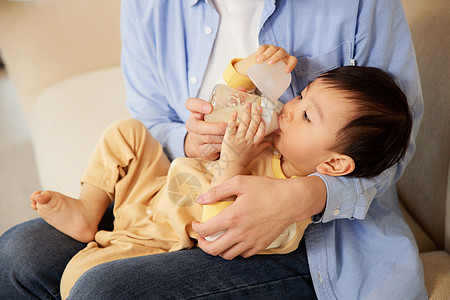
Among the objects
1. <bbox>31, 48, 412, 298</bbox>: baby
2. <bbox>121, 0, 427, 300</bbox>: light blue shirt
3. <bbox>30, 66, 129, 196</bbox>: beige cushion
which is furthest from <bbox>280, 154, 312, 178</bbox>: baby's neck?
<bbox>30, 66, 129, 196</bbox>: beige cushion

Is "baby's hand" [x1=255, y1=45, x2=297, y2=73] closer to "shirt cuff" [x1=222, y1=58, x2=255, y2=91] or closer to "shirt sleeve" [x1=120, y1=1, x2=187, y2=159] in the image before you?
"shirt cuff" [x1=222, y1=58, x2=255, y2=91]

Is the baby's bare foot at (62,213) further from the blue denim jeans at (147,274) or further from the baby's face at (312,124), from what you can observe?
the baby's face at (312,124)

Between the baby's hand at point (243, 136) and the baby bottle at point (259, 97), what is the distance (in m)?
0.03

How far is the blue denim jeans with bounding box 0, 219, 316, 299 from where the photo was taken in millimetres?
941

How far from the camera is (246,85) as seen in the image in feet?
3.63

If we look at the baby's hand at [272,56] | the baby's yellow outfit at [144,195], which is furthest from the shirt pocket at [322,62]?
the baby's yellow outfit at [144,195]

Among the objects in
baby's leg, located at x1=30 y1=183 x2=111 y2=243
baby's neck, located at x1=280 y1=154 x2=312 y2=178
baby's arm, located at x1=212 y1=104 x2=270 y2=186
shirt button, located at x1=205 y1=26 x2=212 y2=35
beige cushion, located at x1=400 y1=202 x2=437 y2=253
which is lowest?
beige cushion, located at x1=400 y1=202 x2=437 y2=253

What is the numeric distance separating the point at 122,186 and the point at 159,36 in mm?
444

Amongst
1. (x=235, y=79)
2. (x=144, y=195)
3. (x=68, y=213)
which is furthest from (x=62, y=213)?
(x=235, y=79)

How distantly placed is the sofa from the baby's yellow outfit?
0.30m

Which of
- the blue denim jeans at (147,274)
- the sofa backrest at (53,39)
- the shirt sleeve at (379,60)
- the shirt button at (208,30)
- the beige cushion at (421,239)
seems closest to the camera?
the blue denim jeans at (147,274)

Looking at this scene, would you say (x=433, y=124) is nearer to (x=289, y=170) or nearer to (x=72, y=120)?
(x=289, y=170)

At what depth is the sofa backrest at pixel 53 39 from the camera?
2018mm

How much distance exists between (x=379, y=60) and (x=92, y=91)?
4.04 ft
